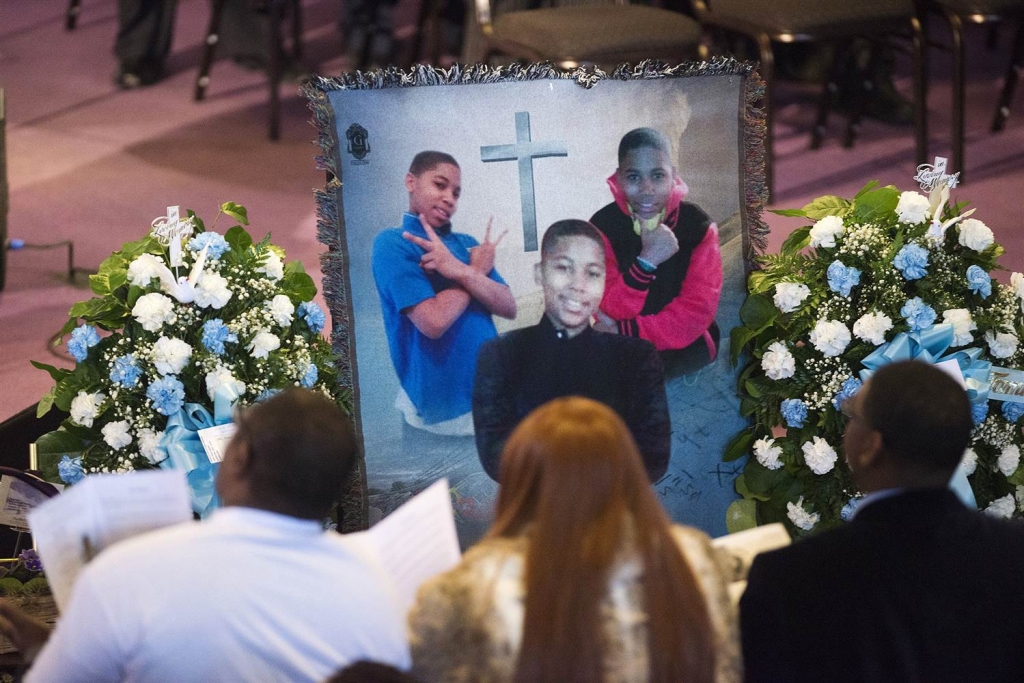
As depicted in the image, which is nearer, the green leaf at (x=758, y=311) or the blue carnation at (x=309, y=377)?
the blue carnation at (x=309, y=377)

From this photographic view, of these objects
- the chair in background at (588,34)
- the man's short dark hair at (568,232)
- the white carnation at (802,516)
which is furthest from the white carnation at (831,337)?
the chair in background at (588,34)

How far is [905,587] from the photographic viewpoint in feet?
5.23

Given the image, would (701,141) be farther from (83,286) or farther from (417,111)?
(83,286)

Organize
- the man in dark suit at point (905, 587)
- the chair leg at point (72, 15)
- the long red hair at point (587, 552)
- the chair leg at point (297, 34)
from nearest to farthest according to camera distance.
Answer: the long red hair at point (587, 552)
the man in dark suit at point (905, 587)
the chair leg at point (297, 34)
the chair leg at point (72, 15)

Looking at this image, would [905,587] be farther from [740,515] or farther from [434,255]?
[434,255]

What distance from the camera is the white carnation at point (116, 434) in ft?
7.92

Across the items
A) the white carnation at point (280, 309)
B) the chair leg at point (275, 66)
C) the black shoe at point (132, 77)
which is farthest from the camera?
the black shoe at point (132, 77)

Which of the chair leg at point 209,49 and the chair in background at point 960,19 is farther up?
the chair leg at point 209,49

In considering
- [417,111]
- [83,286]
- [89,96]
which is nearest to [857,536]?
[417,111]

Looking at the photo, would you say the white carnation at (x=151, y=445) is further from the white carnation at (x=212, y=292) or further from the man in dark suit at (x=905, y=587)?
the man in dark suit at (x=905, y=587)

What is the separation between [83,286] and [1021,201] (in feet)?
10.8

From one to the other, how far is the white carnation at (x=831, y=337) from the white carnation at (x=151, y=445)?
1.28 meters

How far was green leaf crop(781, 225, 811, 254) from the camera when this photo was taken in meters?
2.74

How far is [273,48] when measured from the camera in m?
5.32
